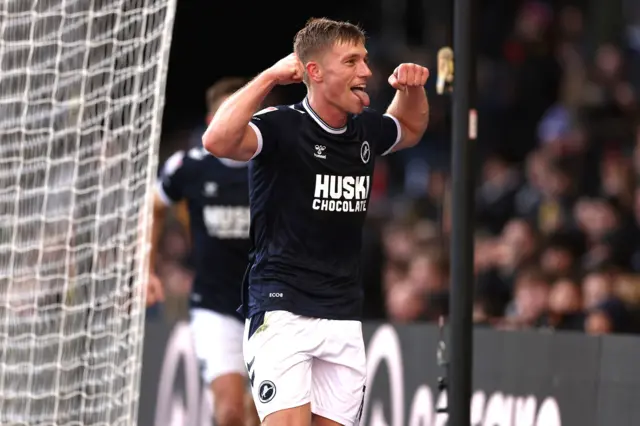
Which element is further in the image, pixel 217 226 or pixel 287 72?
pixel 217 226

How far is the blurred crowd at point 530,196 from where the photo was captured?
898cm

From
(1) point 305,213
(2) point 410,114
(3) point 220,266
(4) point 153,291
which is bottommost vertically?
(4) point 153,291

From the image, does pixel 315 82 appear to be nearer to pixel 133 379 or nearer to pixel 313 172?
pixel 313 172

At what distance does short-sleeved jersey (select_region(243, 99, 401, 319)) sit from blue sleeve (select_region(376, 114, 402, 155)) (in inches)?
11.0

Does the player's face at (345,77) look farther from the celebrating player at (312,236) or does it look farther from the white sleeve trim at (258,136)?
A: the white sleeve trim at (258,136)

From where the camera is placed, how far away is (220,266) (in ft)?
27.4

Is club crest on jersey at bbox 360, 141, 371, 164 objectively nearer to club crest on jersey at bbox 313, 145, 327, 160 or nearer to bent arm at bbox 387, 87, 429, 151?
club crest on jersey at bbox 313, 145, 327, 160

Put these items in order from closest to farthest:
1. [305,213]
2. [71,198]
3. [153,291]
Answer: [305,213]
[153,291]
[71,198]

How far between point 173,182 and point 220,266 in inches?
26.2

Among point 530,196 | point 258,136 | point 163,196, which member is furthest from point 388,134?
point 530,196

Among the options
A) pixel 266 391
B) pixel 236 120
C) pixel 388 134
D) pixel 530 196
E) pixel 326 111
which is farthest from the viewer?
pixel 530 196

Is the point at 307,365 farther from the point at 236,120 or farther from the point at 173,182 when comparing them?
the point at 173,182

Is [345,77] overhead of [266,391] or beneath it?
overhead

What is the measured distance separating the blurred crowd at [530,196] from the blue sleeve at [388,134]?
277cm
